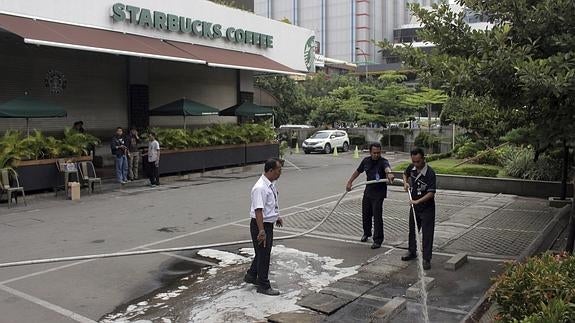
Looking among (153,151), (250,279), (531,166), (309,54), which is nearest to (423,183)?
(250,279)

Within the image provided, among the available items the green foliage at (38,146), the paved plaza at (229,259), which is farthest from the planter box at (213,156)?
the paved plaza at (229,259)

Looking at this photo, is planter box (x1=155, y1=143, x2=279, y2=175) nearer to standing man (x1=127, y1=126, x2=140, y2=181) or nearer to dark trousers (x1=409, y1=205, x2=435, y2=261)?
standing man (x1=127, y1=126, x2=140, y2=181)

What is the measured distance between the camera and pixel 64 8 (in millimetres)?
17188

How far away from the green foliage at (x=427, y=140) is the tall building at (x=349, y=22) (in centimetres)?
6320

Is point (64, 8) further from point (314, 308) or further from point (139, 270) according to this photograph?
point (314, 308)

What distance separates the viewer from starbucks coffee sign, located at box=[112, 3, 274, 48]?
19203mm

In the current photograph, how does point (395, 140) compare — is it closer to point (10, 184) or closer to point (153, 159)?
point (153, 159)

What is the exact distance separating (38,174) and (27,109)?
71.7 inches

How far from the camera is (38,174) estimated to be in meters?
15.5

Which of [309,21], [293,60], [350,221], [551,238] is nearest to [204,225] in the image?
[350,221]

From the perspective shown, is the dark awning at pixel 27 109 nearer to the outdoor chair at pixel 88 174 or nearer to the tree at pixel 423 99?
the outdoor chair at pixel 88 174

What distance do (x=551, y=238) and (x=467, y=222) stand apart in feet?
7.13

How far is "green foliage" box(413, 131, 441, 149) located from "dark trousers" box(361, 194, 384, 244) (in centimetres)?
2729

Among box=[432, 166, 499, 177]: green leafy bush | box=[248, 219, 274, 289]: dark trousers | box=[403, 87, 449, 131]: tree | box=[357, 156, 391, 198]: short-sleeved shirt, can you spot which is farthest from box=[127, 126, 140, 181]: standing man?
box=[403, 87, 449, 131]: tree
